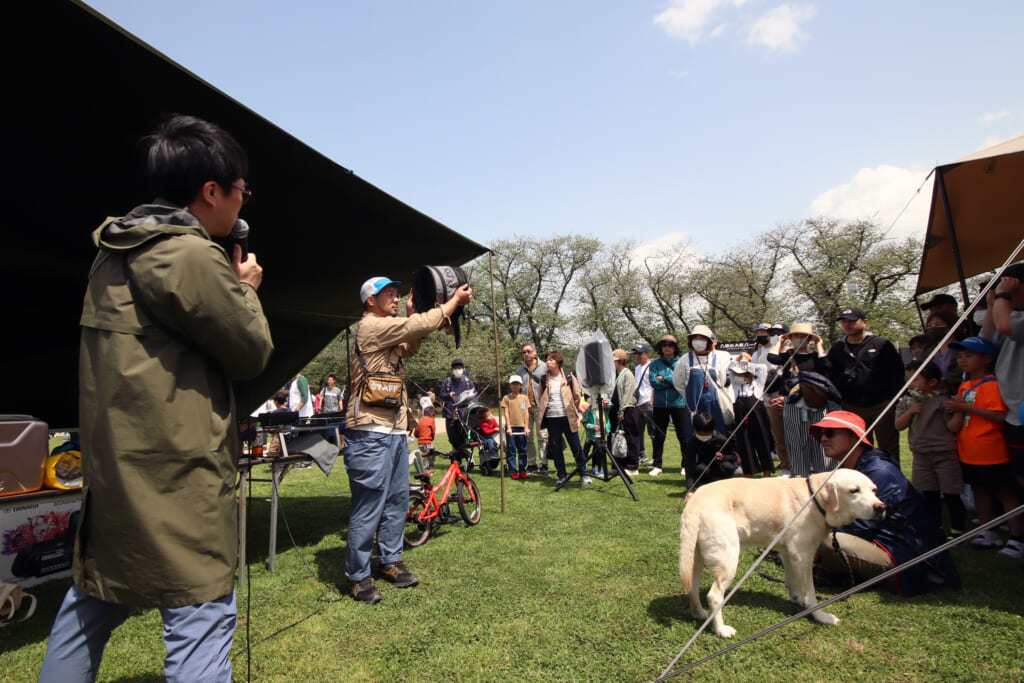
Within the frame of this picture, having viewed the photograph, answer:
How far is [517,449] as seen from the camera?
8.80 metres

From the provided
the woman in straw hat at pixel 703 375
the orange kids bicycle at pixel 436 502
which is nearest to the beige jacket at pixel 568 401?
the woman in straw hat at pixel 703 375

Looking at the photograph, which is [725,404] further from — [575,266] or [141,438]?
[575,266]

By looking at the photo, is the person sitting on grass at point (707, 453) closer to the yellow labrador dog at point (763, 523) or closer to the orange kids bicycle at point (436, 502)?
the orange kids bicycle at point (436, 502)

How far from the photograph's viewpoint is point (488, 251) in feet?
17.8

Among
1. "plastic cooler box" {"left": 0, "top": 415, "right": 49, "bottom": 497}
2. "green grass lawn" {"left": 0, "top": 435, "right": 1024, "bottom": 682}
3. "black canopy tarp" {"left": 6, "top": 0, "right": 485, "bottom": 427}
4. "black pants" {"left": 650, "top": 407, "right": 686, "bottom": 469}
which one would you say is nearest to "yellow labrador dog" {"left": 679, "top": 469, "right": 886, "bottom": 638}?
"green grass lawn" {"left": 0, "top": 435, "right": 1024, "bottom": 682}

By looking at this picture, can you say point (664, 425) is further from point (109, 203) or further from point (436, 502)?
point (109, 203)

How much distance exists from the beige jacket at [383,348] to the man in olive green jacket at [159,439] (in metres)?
1.97

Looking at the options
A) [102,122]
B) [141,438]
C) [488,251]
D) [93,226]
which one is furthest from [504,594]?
[93,226]

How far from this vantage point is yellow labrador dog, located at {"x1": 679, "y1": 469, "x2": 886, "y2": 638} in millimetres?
2766

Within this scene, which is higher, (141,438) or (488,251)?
(488,251)

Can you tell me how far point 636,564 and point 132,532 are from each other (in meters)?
3.48

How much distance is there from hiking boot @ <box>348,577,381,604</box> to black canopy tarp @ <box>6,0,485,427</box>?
163cm

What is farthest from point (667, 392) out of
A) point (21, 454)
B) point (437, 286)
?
Result: point (21, 454)

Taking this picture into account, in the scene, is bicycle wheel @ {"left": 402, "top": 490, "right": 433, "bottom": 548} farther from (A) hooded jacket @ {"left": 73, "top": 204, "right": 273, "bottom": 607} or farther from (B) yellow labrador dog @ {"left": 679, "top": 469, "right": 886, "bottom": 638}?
(A) hooded jacket @ {"left": 73, "top": 204, "right": 273, "bottom": 607}
